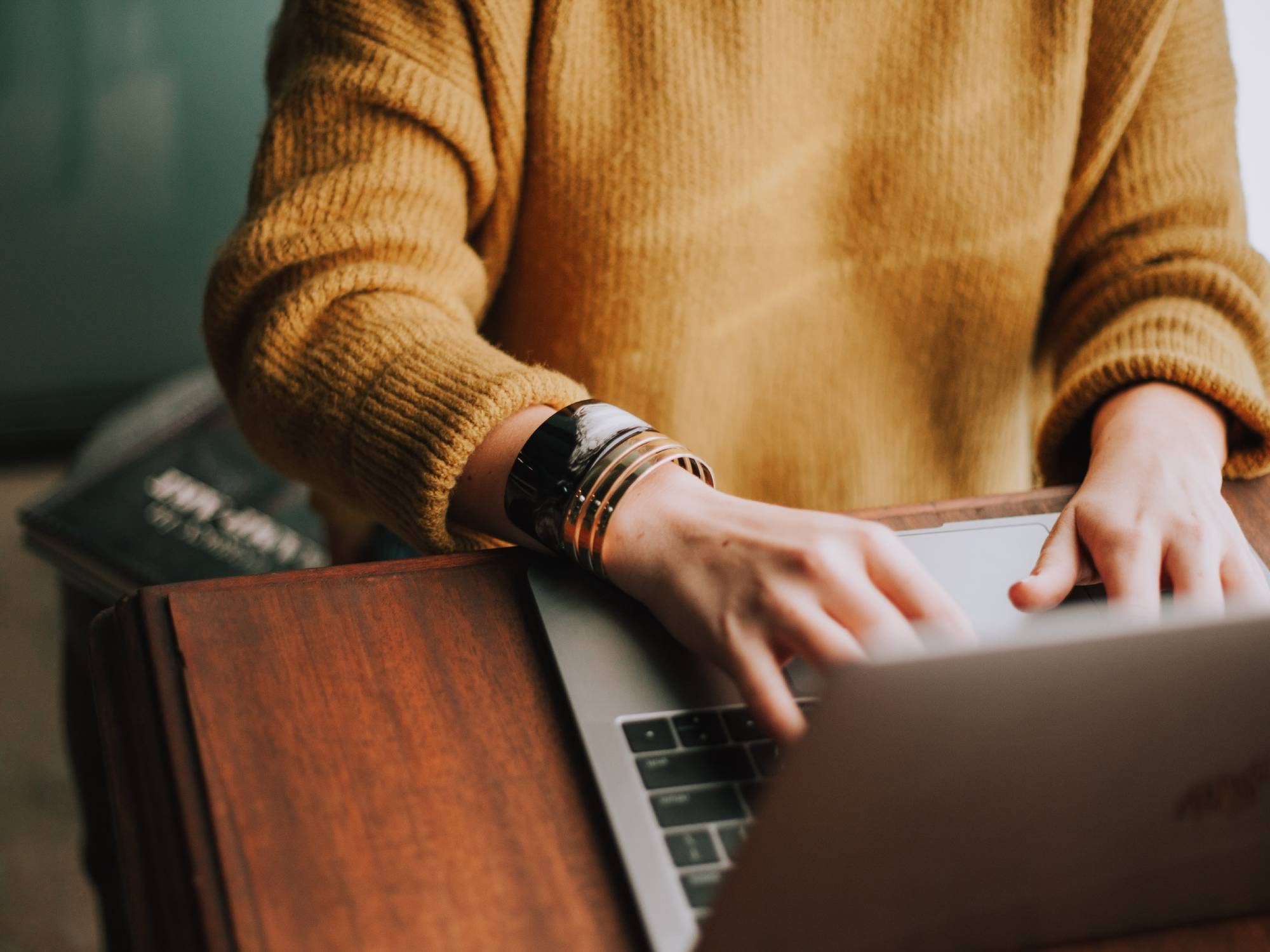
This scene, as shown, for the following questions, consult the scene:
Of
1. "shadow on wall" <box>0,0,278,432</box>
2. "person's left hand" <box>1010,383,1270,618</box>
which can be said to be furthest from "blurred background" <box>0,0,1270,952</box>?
"person's left hand" <box>1010,383,1270,618</box>

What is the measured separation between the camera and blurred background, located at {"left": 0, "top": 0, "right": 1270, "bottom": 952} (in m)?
1.46

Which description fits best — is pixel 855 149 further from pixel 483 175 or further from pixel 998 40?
pixel 483 175

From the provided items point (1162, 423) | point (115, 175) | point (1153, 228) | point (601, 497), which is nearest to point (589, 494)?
point (601, 497)

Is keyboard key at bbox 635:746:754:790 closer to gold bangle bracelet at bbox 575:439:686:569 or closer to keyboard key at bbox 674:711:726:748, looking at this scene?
keyboard key at bbox 674:711:726:748

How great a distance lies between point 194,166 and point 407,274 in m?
1.32

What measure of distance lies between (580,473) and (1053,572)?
0.22m

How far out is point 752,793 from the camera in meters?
0.39

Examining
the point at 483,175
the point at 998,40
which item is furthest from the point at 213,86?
the point at 998,40

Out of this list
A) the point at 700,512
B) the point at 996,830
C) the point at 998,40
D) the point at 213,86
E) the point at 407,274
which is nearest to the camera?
the point at 996,830

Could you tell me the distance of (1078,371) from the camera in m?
0.65

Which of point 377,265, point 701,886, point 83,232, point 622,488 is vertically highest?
point 83,232

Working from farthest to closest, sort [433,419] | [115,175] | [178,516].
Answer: [115,175] < [178,516] < [433,419]

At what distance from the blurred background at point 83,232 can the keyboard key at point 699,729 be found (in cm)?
114

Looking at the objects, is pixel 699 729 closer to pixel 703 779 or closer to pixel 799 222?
pixel 703 779
